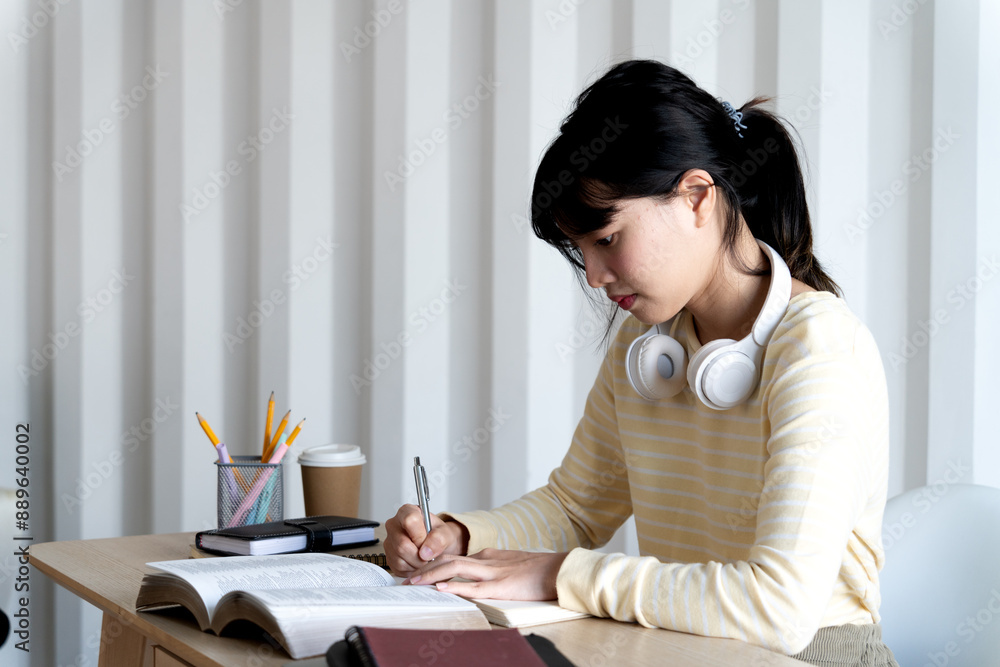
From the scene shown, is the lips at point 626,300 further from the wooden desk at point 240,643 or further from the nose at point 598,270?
the wooden desk at point 240,643

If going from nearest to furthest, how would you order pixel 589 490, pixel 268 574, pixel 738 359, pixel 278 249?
1. pixel 268 574
2. pixel 738 359
3. pixel 589 490
4. pixel 278 249

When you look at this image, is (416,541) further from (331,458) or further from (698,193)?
(698,193)

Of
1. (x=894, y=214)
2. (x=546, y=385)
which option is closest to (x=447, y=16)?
(x=546, y=385)

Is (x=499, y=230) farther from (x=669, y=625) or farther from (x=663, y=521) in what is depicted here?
(x=669, y=625)

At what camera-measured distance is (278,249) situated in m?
2.19

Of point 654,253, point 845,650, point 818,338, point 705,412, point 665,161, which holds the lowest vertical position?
point 845,650

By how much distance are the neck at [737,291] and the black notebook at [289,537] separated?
2.02 feet

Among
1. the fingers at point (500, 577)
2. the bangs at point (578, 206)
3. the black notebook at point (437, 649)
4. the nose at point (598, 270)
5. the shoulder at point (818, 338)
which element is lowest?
the fingers at point (500, 577)

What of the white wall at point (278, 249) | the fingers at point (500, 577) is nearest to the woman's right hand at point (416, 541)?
the fingers at point (500, 577)

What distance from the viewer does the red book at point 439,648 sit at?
681mm

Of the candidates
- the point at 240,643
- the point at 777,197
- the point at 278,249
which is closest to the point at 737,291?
the point at 777,197

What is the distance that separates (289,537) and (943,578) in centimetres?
89

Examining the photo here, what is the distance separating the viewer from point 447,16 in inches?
81.5

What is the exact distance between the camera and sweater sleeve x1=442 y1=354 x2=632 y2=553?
133 centimetres
